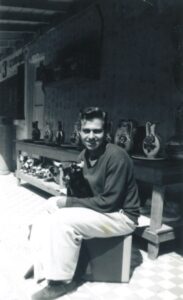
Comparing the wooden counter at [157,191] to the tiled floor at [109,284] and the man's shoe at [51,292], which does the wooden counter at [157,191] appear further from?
the man's shoe at [51,292]

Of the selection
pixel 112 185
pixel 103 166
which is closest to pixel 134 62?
pixel 103 166

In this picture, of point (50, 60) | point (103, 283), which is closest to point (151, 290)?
point (103, 283)

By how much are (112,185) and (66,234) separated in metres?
0.46

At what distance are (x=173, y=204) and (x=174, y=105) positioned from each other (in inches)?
41.4

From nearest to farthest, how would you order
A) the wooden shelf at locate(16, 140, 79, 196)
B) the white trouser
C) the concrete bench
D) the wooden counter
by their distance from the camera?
the white trouser < the concrete bench < the wooden counter < the wooden shelf at locate(16, 140, 79, 196)

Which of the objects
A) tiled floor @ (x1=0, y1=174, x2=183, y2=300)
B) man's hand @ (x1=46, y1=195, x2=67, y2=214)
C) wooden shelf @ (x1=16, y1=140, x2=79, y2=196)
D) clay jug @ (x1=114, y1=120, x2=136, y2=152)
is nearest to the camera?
tiled floor @ (x1=0, y1=174, x2=183, y2=300)

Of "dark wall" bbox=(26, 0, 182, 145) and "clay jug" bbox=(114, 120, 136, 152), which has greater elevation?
"dark wall" bbox=(26, 0, 182, 145)

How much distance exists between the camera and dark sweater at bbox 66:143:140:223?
7.38 ft

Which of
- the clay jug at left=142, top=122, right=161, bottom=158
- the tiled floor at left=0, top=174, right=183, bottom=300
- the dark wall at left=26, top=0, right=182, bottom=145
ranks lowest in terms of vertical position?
the tiled floor at left=0, top=174, right=183, bottom=300

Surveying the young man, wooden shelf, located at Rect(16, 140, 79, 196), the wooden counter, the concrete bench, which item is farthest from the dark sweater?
wooden shelf, located at Rect(16, 140, 79, 196)

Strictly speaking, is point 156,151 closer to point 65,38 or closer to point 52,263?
point 52,263

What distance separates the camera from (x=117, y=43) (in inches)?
166

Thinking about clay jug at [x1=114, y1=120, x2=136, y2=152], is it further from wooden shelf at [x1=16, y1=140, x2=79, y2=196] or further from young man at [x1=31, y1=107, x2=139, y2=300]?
young man at [x1=31, y1=107, x2=139, y2=300]

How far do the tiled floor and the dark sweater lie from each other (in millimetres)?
512
